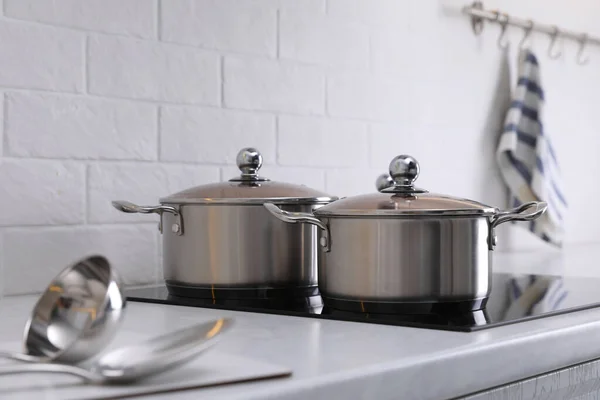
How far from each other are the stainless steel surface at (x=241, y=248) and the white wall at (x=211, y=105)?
0.78 feet

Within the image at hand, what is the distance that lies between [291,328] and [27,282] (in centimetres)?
50

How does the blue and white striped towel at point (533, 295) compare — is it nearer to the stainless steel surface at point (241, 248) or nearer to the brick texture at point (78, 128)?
the stainless steel surface at point (241, 248)

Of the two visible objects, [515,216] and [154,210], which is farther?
[154,210]

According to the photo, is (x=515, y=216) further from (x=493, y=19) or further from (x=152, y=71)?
(x=493, y=19)

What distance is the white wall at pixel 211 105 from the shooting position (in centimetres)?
120

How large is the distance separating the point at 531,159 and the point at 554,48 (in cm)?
38

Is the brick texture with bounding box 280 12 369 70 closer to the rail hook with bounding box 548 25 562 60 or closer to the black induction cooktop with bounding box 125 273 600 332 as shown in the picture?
the black induction cooktop with bounding box 125 273 600 332

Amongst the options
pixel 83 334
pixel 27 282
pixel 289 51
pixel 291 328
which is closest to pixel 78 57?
pixel 27 282

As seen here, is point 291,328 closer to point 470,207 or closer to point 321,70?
point 470,207

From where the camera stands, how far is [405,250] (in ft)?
3.01

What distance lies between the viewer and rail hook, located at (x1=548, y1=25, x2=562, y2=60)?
215cm

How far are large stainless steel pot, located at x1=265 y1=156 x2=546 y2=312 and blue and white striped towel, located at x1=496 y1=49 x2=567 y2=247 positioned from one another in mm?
1011

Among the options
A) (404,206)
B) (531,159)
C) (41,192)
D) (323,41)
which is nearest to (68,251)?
(41,192)

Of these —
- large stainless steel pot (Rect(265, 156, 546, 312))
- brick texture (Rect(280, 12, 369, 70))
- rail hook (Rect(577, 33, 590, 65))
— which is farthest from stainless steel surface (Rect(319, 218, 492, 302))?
rail hook (Rect(577, 33, 590, 65))
